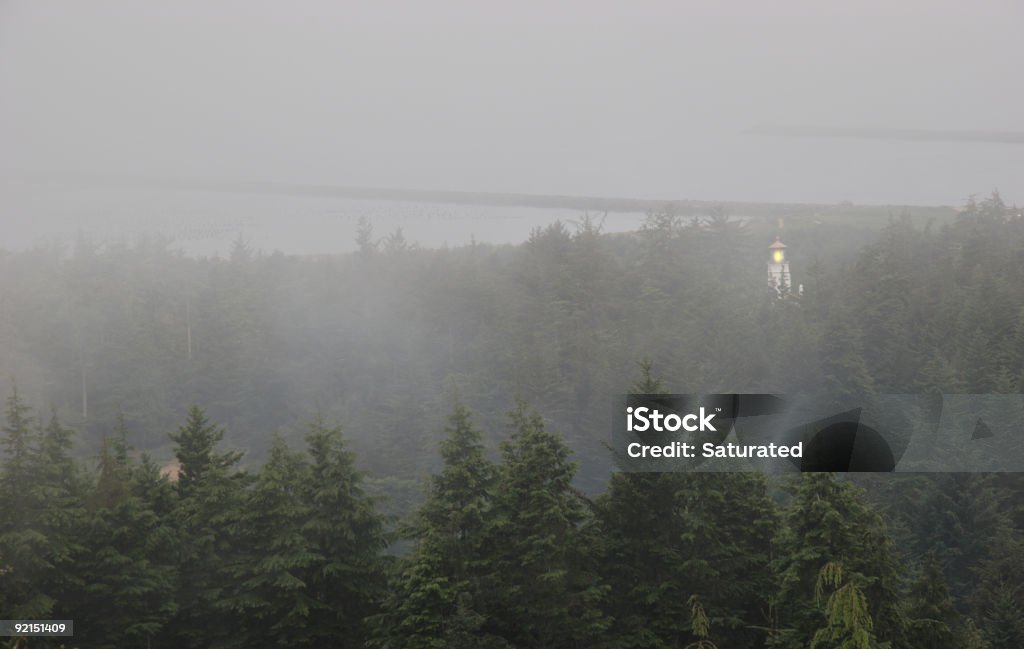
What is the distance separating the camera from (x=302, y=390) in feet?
151

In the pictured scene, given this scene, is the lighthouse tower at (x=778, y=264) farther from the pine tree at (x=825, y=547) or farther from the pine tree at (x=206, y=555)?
the pine tree at (x=206, y=555)

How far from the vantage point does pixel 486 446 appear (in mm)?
31422

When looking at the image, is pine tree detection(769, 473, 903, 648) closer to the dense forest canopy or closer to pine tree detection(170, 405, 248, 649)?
the dense forest canopy

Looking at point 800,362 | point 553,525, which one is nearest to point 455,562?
point 553,525

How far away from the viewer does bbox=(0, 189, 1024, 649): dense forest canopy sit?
1792 cm

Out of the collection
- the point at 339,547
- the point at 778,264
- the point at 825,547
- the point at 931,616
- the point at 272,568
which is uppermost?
the point at 778,264

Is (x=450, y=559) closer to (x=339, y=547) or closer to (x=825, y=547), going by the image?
(x=339, y=547)

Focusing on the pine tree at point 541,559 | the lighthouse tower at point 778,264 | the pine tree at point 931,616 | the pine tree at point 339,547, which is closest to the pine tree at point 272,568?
the pine tree at point 339,547

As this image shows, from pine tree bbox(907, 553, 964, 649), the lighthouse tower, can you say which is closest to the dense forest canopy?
pine tree bbox(907, 553, 964, 649)

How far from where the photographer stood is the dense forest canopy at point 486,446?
58.8 ft

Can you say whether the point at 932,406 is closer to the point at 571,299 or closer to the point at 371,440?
the point at 571,299

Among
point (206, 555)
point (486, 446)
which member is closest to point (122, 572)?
point (206, 555)

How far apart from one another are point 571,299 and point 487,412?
699 cm

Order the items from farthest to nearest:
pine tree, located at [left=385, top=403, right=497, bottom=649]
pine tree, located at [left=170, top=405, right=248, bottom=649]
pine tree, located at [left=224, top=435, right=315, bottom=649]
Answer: pine tree, located at [left=170, top=405, right=248, bottom=649]
pine tree, located at [left=224, top=435, right=315, bottom=649]
pine tree, located at [left=385, top=403, right=497, bottom=649]
